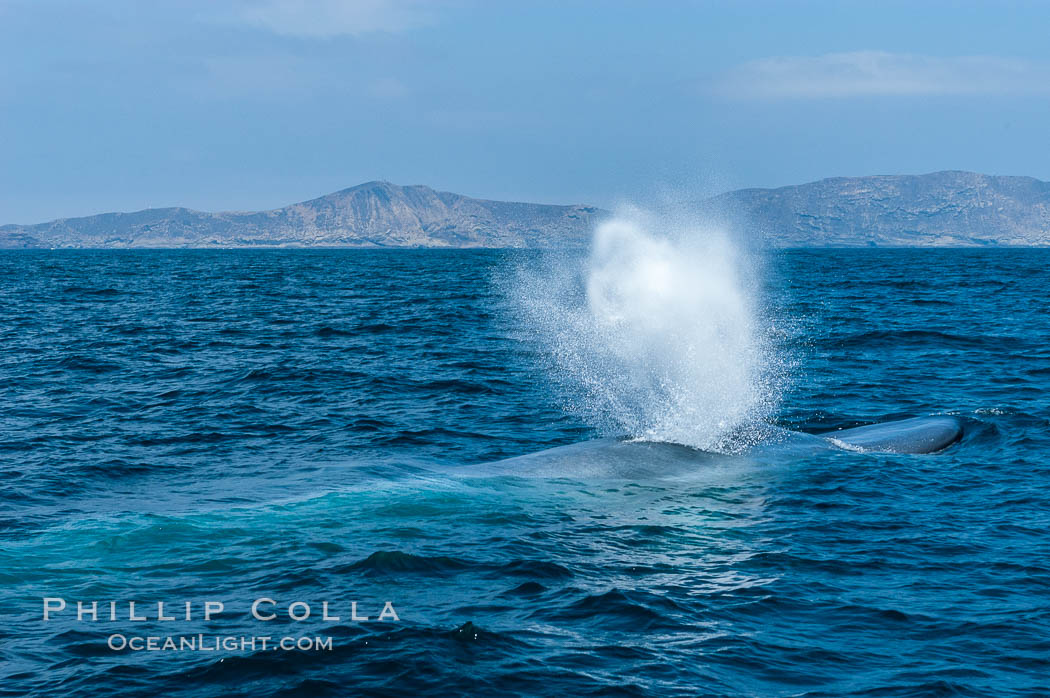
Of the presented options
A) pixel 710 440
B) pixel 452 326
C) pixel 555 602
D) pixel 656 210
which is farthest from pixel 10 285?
pixel 555 602

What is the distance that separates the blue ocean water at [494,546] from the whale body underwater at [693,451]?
50cm

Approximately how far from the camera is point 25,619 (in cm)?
1123

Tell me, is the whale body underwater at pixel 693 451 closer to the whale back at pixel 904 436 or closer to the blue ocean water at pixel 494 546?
the whale back at pixel 904 436

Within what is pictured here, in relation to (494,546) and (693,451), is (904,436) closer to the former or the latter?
(693,451)

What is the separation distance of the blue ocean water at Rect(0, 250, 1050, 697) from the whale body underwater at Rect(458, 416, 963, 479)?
0.50 metres

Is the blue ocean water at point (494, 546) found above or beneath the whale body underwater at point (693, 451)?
beneath

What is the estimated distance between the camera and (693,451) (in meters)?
19.8

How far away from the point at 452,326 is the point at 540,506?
34652 mm

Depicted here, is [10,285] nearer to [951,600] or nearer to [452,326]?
[452,326]

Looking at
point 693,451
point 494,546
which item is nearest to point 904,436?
point 693,451

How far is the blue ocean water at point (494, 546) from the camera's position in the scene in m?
10.2

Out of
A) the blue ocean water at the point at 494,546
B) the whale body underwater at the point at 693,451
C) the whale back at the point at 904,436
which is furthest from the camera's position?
the whale back at the point at 904,436

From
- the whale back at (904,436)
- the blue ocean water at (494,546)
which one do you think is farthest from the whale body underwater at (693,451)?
the blue ocean water at (494,546)

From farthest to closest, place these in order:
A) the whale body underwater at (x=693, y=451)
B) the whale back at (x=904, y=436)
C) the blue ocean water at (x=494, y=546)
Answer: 1. the whale back at (x=904, y=436)
2. the whale body underwater at (x=693, y=451)
3. the blue ocean water at (x=494, y=546)
